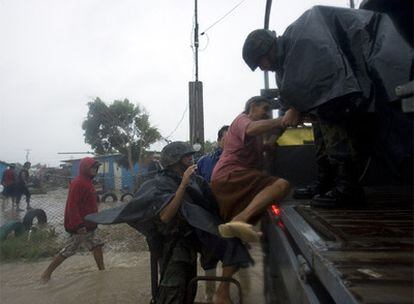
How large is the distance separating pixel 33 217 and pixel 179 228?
703cm

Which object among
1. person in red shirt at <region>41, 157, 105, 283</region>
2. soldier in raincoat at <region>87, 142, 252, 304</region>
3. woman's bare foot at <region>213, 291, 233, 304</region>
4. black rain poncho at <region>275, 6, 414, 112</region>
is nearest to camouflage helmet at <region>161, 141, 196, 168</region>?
soldier in raincoat at <region>87, 142, 252, 304</region>

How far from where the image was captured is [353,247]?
148 cm

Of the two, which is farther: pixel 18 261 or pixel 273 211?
pixel 18 261

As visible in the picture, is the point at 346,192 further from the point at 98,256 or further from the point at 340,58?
the point at 98,256

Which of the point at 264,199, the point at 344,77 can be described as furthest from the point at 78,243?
the point at 344,77

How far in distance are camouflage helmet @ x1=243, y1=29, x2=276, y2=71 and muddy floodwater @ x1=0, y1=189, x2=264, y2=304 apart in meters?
2.90

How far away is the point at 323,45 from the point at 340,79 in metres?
0.23

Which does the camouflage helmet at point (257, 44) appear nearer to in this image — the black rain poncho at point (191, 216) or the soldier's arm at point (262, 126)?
the soldier's arm at point (262, 126)

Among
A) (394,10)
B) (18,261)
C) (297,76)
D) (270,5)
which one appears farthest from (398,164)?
(18,261)

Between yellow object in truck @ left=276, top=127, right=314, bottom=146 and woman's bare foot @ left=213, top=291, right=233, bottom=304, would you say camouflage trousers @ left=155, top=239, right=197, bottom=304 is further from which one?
yellow object in truck @ left=276, top=127, right=314, bottom=146

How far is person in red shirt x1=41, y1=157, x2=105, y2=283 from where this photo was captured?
551 cm

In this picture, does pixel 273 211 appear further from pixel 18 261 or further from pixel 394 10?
pixel 18 261

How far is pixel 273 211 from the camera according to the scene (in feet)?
8.73

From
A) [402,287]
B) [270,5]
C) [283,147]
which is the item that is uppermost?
[270,5]
